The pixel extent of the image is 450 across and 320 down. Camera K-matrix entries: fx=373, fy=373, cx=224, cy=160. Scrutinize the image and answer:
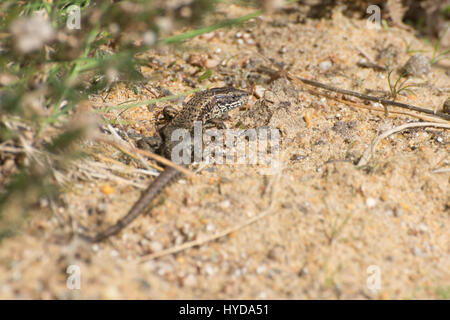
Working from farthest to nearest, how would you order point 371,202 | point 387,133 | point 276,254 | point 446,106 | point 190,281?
1. point 446,106
2. point 387,133
3. point 371,202
4. point 276,254
5. point 190,281

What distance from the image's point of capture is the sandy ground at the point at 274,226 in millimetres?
2473

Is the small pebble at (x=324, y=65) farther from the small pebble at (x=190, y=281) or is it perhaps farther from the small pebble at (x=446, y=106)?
the small pebble at (x=190, y=281)

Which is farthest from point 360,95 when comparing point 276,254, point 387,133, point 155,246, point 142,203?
point 155,246

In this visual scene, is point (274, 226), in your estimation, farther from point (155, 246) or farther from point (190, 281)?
point (155, 246)

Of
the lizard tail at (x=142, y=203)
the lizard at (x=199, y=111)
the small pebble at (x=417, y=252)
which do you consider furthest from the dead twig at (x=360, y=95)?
the lizard tail at (x=142, y=203)

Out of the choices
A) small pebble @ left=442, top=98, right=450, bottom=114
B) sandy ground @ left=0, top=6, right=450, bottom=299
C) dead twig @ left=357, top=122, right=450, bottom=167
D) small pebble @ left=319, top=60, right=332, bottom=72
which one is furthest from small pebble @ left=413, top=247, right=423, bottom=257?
small pebble @ left=319, top=60, right=332, bottom=72

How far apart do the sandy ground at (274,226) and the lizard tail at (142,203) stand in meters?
0.07

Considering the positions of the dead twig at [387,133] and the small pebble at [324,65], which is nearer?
the dead twig at [387,133]

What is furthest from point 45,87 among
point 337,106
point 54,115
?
point 337,106

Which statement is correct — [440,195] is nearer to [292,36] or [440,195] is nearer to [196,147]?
[196,147]

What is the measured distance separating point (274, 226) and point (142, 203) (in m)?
1.05

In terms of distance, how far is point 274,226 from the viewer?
9.50 ft

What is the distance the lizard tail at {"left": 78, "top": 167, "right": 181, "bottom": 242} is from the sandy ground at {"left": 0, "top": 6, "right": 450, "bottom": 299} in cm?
7

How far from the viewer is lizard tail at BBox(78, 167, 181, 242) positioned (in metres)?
2.72
